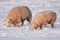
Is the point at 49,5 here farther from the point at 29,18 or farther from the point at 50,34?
the point at 50,34

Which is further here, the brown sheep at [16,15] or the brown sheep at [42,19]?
the brown sheep at [16,15]

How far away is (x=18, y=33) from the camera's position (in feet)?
41.9

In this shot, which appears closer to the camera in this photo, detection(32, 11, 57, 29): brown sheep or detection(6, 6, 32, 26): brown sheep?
detection(32, 11, 57, 29): brown sheep

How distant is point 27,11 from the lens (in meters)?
14.6

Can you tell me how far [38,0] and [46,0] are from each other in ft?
2.62

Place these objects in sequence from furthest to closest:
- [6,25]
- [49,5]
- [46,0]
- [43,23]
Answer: [46,0] < [49,5] < [6,25] < [43,23]

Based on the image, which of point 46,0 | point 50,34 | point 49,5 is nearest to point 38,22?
point 50,34

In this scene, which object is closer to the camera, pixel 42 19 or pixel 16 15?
pixel 42 19

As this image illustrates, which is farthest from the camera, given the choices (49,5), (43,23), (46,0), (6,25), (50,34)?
(46,0)

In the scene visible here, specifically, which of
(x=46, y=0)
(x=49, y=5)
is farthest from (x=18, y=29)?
(x=46, y=0)

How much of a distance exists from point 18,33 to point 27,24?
240cm

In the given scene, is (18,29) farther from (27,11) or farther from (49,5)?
(49,5)

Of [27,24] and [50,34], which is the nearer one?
[50,34]

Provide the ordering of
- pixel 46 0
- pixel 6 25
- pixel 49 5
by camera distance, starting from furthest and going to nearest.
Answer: pixel 46 0 → pixel 49 5 → pixel 6 25
